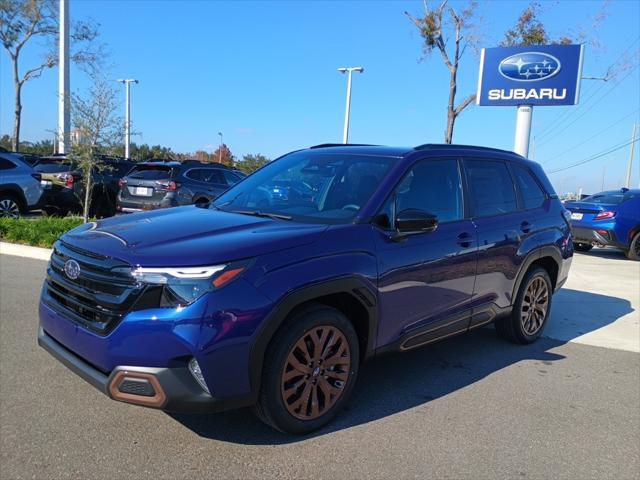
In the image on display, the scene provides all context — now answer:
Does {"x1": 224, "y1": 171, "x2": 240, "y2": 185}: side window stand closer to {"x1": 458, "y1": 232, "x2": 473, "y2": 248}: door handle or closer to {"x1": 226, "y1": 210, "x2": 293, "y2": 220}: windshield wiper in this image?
{"x1": 226, "y1": 210, "x2": 293, "y2": 220}: windshield wiper

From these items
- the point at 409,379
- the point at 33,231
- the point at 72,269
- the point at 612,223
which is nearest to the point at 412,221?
the point at 409,379

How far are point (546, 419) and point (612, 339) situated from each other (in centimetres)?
260

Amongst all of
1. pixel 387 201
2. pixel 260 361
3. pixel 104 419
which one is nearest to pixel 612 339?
pixel 387 201

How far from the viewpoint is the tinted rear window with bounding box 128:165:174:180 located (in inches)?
469

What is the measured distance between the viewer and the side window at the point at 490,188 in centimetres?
450

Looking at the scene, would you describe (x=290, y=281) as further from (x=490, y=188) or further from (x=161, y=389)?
(x=490, y=188)

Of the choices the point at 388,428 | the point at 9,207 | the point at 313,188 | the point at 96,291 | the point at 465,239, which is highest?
the point at 313,188

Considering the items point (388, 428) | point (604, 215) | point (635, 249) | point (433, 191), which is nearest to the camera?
point (388, 428)

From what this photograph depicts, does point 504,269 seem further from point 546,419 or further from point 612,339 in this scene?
point 612,339

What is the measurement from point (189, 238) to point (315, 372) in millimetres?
1103

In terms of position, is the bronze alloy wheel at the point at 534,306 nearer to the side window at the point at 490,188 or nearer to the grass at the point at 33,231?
the side window at the point at 490,188

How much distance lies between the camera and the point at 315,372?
3236 millimetres

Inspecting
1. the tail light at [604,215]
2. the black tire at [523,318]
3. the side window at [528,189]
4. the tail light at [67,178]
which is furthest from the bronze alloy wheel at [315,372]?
the tail light at [67,178]

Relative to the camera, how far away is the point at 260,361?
2.90 m
